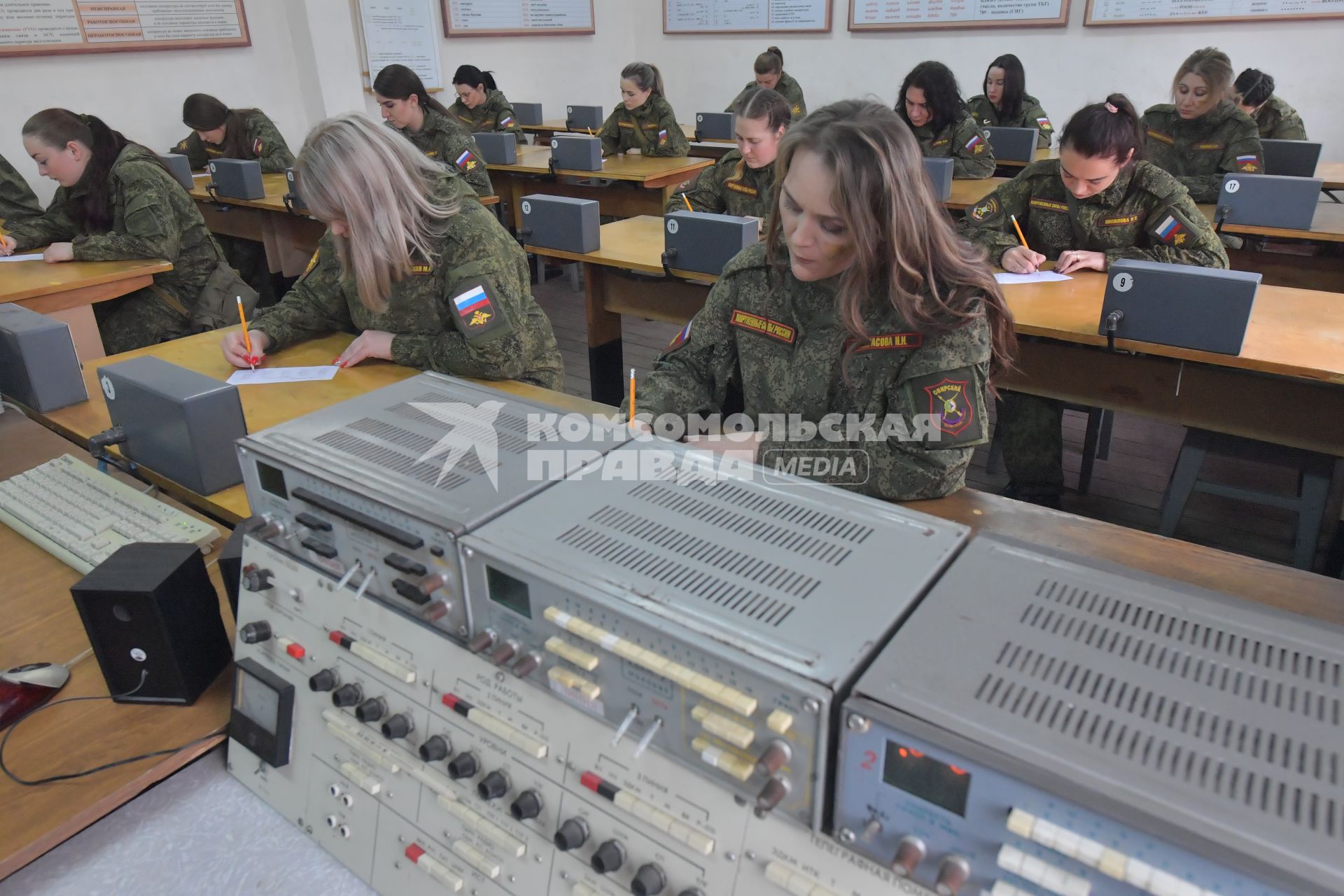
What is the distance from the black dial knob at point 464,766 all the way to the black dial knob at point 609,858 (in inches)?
6.1

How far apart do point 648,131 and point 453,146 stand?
1489 millimetres

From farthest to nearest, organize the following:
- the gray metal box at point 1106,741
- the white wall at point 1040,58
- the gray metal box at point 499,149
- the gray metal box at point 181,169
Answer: the white wall at point 1040,58
the gray metal box at point 499,149
the gray metal box at point 181,169
the gray metal box at point 1106,741

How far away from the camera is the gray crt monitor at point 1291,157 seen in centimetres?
401

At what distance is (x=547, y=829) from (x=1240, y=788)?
1.73ft

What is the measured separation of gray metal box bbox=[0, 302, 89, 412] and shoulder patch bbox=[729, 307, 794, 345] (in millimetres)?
1366

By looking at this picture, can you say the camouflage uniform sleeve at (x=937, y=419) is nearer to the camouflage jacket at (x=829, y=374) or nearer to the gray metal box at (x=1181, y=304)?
the camouflage jacket at (x=829, y=374)

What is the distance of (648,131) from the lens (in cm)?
547

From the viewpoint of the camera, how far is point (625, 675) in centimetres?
67

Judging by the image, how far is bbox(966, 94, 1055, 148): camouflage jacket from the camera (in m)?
5.43

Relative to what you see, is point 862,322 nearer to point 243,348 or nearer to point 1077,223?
point 243,348

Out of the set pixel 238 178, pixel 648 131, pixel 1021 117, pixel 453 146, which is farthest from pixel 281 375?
pixel 1021 117

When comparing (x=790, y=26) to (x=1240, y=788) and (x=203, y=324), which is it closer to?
(x=203, y=324)

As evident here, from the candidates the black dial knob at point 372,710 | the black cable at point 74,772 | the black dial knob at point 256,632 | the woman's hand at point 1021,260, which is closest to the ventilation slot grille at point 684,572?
the black dial knob at point 372,710

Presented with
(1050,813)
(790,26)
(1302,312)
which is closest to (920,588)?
(1050,813)
